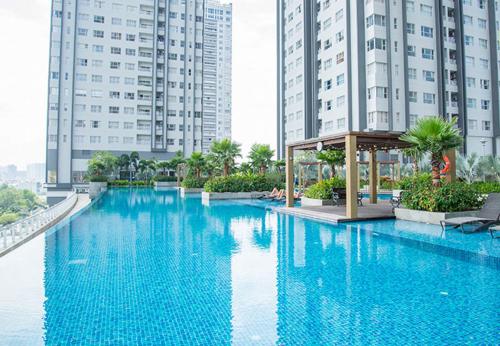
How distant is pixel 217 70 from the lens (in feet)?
461

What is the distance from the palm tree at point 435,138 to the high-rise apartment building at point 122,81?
5309 cm

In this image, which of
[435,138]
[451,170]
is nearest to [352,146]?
[435,138]

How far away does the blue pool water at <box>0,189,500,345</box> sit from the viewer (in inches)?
156

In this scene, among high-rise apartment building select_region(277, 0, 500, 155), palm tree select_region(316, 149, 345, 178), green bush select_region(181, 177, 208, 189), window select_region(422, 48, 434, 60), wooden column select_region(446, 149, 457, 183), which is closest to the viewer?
wooden column select_region(446, 149, 457, 183)

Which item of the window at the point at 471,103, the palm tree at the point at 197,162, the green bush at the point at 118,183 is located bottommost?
the green bush at the point at 118,183

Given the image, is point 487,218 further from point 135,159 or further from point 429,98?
point 135,159

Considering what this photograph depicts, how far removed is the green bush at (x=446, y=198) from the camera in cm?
1195

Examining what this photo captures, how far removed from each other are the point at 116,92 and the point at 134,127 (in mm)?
6538

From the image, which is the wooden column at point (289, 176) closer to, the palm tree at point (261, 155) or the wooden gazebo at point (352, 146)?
the wooden gazebo at point (352, 146)

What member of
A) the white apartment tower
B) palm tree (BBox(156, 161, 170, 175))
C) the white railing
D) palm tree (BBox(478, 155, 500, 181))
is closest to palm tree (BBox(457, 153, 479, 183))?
palm tree (BBox(478, 155, 500, 181))

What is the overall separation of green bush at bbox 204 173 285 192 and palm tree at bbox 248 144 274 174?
10.4ft

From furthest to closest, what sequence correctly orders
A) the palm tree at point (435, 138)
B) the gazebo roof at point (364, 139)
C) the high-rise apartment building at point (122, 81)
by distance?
1. the high-rise apartment building at point (122, 81)
2. the gazebo roof at point (364, 139)
3. the palm tree at point (435, 138)

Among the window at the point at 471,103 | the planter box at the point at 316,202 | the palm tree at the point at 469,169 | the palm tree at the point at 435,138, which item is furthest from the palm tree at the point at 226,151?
the window at the point at 471,103

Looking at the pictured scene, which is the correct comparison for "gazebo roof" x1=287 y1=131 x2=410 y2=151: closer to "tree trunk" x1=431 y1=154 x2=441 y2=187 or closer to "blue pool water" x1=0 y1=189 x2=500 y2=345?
"tree trunk" x1=431 y1=154 x2=441 y2=187
